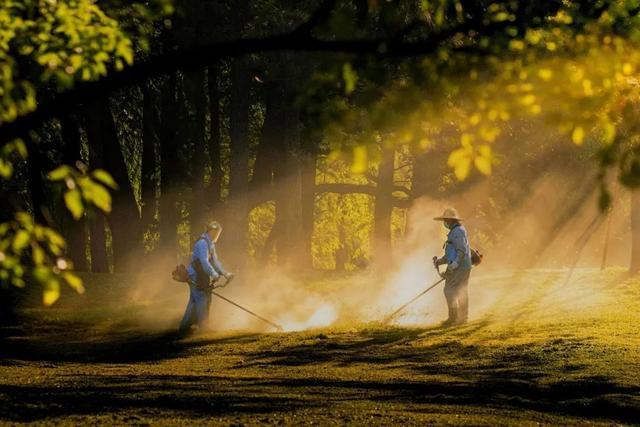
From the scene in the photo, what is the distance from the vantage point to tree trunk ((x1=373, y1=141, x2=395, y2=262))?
141ft

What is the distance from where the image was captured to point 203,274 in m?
20.9

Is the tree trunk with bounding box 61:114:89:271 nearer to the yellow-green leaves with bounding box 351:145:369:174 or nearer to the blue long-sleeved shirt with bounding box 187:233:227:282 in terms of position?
the blue long-sleeved shirt with bounding box 187:233:227:282

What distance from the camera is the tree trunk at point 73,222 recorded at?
32562 millimetres

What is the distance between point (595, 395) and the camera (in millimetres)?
13062

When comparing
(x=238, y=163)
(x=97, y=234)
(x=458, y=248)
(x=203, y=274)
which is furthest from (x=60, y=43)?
(x=97, y=234)

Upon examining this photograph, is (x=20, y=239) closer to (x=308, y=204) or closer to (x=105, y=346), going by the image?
(x=105, y=346)

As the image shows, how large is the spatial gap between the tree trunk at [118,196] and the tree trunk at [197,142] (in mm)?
2232

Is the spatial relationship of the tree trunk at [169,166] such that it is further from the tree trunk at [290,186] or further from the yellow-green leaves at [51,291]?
the yellow-green leaves at [51,291]

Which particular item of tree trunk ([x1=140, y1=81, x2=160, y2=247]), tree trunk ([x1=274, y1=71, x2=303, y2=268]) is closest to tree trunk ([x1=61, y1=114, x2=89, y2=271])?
tree trunk ([x1=140, y1=81, x2=160, y2=247])

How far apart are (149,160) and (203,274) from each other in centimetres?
1643

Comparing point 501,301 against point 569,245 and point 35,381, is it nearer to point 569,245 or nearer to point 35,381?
point 35,381

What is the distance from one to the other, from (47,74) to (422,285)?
84.1ft

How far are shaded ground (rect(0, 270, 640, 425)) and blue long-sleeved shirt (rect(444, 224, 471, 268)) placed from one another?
1.25 meters

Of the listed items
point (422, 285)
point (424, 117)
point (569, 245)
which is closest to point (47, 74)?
point (424, 117)
